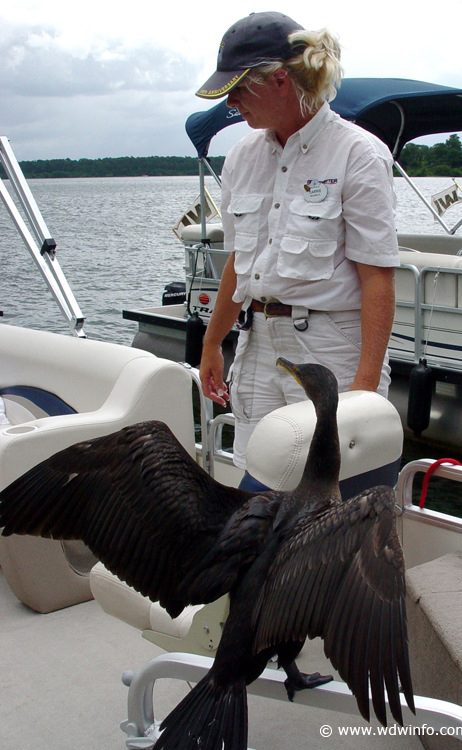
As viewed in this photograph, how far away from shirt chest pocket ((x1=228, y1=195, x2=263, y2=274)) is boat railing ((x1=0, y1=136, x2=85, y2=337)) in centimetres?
201

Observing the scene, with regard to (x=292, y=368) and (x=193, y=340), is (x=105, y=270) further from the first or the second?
(x=292, y=368)

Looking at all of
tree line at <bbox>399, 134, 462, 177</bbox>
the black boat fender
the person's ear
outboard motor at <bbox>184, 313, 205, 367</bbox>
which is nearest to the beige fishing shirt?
the person's ear

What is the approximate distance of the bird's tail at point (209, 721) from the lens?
145 cm

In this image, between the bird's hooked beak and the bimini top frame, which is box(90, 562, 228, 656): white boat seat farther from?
the bimini top frame

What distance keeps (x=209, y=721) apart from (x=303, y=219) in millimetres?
1431

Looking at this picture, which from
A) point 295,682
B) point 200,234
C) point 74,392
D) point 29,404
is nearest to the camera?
point 295,682

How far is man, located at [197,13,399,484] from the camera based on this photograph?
2268 millimetres

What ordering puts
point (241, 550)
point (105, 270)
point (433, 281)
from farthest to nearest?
point (105, 270) < point (433, 281) < point (241, 550)

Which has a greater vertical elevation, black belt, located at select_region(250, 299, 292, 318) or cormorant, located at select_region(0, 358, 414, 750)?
black belt, located at select_region(250, 299, 292, 318)

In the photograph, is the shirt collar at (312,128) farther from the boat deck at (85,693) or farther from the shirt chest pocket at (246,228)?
the boat deck at (85,693)

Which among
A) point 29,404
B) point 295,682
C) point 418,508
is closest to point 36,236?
point 29,404

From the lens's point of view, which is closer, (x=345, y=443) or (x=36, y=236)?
(x=345, y=443)

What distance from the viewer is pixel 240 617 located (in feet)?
5.27

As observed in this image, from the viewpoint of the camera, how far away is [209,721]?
4.85 feet
